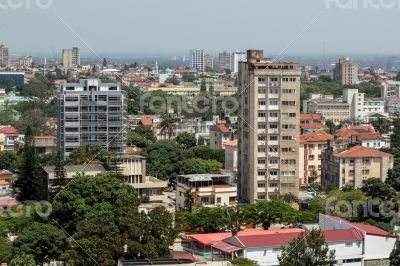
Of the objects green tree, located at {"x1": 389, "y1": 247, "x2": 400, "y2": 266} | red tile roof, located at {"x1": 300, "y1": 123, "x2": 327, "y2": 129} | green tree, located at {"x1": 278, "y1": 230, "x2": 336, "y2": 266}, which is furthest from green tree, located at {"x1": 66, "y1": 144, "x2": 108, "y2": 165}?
red tile roof, located at {"x1": 300, "y1": 123, "x2": 327, "y2": 129}

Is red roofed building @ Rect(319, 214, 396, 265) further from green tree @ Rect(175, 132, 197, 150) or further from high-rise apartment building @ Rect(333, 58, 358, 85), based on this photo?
high-rise apartment building @ Rect(333, 58, 358, 85)

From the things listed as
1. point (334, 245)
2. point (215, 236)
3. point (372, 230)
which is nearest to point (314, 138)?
point (215, 236)

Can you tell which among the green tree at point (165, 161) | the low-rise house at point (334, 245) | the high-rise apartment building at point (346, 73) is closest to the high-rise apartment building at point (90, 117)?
the green tree at point (165, 161)

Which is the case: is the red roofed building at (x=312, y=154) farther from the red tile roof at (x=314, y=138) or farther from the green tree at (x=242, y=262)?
the green tree at (x=242, y=262)

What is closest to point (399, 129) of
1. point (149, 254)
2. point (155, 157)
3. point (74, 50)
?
point (155, 157)

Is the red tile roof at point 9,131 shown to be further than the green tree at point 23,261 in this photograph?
Yes

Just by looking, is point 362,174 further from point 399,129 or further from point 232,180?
point 399,129
